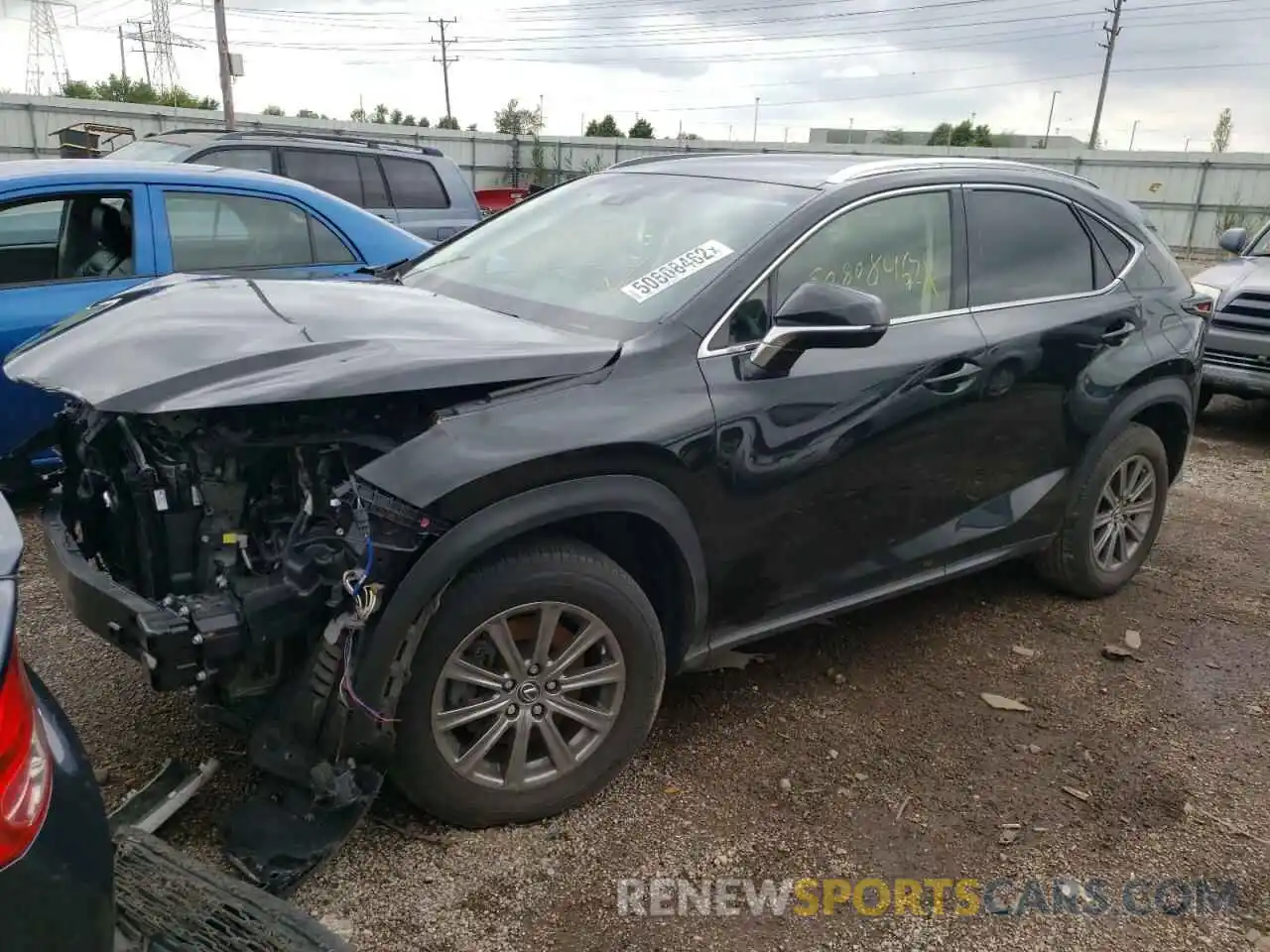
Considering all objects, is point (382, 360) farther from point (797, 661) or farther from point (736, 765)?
point (797, 661)

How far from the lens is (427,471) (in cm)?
241

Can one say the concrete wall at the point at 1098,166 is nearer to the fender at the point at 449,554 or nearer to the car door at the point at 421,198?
the car door at the point at 421,198

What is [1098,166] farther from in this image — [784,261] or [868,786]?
[868,786]

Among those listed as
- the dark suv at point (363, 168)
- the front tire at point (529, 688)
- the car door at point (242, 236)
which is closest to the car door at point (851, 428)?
the front tire at point (529, 688)

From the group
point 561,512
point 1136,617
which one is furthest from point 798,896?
point 1136,617

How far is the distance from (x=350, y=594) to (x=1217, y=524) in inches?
206

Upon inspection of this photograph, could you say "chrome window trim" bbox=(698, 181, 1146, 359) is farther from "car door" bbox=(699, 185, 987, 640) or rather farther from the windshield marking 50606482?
the windshield marking 50606482

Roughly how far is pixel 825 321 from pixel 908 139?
53.2 meters

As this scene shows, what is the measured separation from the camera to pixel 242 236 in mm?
5332

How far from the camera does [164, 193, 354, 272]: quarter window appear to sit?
508 centimetres

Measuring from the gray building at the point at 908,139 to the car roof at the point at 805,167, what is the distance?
134 feet

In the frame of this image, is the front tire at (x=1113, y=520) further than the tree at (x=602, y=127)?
No

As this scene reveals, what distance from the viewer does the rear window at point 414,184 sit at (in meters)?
9.10

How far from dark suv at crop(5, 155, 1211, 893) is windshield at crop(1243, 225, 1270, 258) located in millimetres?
5764
